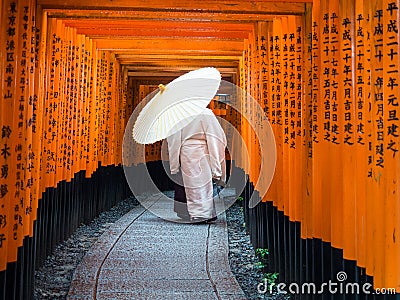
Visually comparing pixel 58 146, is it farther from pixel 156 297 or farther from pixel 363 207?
pixel 363 207

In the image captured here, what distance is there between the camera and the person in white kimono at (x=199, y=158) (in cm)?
775

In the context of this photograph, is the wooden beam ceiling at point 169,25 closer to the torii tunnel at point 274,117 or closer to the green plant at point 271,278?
the torii tunnel at point 274,117

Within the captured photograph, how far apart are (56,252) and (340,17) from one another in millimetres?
4318

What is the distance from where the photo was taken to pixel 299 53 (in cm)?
422

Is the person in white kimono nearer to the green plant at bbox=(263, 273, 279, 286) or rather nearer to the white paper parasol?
the white paper parasol

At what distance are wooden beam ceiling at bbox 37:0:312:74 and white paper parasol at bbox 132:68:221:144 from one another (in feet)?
1.83

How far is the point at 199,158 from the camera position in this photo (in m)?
7.84

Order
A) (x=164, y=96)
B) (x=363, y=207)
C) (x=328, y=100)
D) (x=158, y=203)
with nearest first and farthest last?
(x=363, y=207) → (x=328, y=100) → (x=164, y=96) → (x=158, y=203)

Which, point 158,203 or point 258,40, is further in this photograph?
point 158,203

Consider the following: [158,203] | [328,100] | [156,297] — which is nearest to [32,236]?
[156,297]

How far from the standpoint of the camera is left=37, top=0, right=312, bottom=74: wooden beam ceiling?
4.33 meters

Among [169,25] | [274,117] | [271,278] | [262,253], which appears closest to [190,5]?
[274,117]

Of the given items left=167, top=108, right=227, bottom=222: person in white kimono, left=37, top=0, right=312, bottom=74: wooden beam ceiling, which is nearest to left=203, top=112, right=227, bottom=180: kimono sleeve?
left=167, top=108, right=227, bottom=222: person in white kimono

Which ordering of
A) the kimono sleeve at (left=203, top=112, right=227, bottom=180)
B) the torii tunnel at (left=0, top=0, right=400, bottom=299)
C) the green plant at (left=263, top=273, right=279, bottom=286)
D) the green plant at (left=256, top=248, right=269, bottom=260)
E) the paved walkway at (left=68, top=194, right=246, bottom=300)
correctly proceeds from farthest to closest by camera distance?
the kimono sleeve at (left=203, top=112, right=227, bottom=180) < the green plant at (left=256, top=248, right=269, bottom=260) < the green plant at (left=263, top=273, right=279, bottom=286) < the paved walkway at (left=68, top=194, right=246, bottom=300) < the torii tunnel at (left=0, top=0, right=400, bottom=299)
